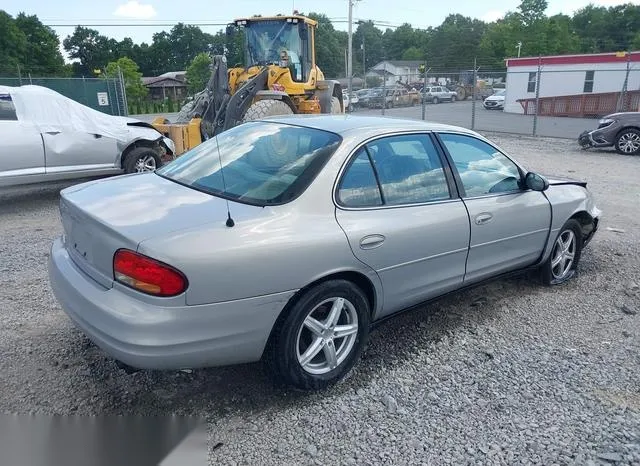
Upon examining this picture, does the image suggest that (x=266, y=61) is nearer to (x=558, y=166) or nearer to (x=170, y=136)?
(x=170, y=136)

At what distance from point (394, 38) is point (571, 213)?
124 meters

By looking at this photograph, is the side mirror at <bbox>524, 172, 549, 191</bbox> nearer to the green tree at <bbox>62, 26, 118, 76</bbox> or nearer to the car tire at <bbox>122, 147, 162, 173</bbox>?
the car tire at <bbox>122, 147, 162, 173</bbox>

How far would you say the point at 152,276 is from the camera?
2.60 metres

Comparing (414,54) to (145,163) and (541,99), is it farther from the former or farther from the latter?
(145,163)

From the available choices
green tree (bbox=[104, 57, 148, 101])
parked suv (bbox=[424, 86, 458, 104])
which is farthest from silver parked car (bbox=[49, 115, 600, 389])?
green tree (bbox=[104, 57, 148, 101])

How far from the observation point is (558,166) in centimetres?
1198

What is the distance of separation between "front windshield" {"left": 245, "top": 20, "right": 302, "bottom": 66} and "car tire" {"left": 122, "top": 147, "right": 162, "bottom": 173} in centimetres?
490

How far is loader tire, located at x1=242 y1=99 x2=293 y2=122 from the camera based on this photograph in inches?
405

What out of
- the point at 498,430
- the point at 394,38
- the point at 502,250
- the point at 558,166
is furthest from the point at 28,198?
the point at 394,38

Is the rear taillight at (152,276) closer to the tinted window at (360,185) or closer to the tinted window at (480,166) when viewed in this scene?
the tinted window at (360,185)

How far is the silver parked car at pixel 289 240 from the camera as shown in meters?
2.65

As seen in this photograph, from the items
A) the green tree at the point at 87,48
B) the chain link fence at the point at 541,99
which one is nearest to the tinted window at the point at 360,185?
the chain link fence at the point at 541,99

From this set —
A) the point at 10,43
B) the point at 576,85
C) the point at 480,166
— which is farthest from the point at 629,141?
the point at 10,43

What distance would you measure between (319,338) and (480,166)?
194 cm
